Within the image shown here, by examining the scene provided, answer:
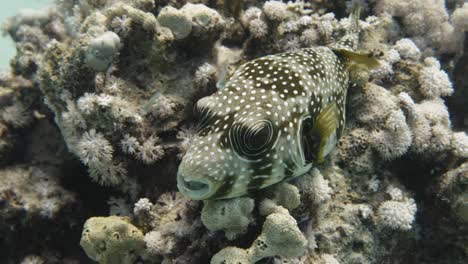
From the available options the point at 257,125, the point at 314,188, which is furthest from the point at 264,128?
the point at 314,188

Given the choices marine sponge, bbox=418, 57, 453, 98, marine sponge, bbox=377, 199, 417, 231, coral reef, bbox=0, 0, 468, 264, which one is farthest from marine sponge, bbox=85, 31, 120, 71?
marine sponge, bbox=418, 57, 453, 98

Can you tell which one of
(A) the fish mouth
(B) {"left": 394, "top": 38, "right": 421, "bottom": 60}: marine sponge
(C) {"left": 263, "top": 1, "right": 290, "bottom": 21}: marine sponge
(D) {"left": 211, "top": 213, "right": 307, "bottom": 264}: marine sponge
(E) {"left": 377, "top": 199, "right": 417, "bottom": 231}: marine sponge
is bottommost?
(E) {"left": 377, "top": 199, "right": 417, "bottom": 231}: marine sponge

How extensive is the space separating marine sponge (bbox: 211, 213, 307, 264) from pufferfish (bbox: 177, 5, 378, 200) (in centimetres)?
43

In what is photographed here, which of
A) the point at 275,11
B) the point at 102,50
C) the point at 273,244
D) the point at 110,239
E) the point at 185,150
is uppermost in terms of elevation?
the point at 275,11

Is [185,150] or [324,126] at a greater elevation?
[324,126]

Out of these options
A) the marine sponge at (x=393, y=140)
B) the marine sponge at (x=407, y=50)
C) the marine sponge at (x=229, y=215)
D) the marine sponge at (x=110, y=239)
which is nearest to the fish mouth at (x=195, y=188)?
the marine sponge at (x=229, y=215)

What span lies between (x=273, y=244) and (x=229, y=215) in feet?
1.52

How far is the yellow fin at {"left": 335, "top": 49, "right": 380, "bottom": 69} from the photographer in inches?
175

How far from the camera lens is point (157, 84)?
15.0 ft

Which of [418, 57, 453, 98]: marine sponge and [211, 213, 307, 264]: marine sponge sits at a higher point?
[418, 57, 453, 98]: marine sponge

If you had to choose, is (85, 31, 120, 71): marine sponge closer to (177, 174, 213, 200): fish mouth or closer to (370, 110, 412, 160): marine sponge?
(177, 174, 213, 200): fish mouth

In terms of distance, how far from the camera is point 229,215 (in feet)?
10.1

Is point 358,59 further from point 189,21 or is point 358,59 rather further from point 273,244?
point 273,244

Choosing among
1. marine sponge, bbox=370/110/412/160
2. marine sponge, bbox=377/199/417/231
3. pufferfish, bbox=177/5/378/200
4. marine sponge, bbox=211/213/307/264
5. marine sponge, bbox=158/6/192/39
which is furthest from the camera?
marine sponge, bbox=158/6/192/39
